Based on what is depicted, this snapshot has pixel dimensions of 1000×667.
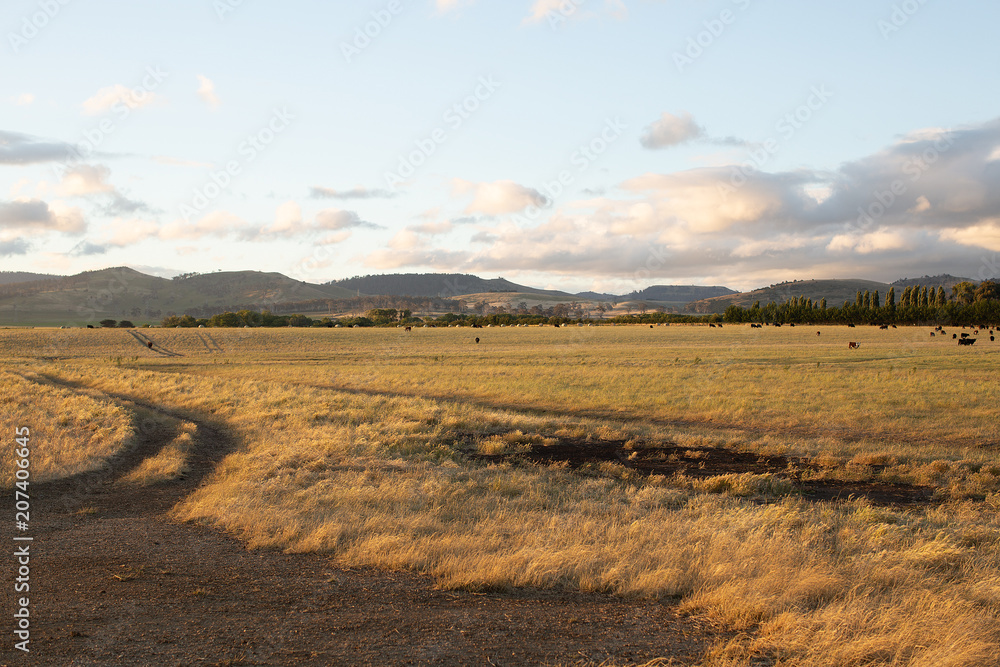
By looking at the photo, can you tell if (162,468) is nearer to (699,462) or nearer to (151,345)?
(699,462)

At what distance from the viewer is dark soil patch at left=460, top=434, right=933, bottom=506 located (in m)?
12.7

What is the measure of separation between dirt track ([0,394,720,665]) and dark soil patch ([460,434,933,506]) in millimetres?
7828

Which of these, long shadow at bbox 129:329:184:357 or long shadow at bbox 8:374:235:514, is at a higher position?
long shadow at bbox 129:329:184:357

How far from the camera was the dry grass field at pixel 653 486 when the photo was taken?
6.68 meters

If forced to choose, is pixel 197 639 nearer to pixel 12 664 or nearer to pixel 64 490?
pixel 12 664

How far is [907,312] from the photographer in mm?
118750

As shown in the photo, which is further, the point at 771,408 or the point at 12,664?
the point at 771,408

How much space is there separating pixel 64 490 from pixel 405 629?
1031 cm

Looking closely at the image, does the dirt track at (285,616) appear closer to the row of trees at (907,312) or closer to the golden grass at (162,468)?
the golden grass at (162,468)

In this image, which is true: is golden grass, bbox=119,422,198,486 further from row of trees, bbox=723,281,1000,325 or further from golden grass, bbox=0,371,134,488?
row of trees, bbox=723,281,1000,325

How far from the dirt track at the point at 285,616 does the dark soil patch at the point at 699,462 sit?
7.83 m

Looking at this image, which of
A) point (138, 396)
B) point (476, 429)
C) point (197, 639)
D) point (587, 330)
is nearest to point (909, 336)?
point (587, 330)

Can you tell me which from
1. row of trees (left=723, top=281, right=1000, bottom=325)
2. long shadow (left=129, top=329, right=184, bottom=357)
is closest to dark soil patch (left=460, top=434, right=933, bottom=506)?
long shadow (left=129, top=329, right=184, bottom=357)

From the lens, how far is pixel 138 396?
29609mm
